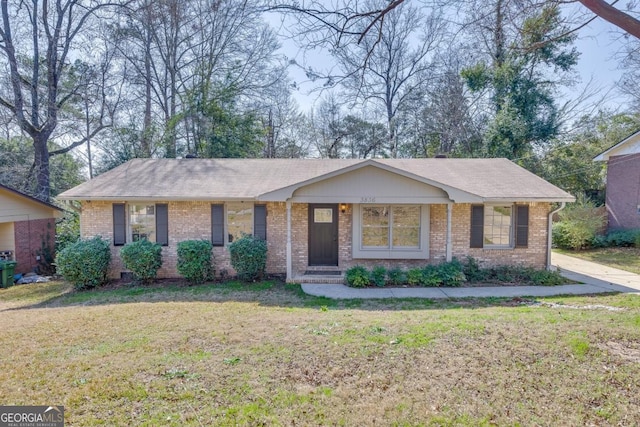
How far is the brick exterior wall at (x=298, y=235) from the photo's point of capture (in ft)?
31.6

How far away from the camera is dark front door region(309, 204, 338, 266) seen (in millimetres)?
10055

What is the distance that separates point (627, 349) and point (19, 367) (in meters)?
7.37

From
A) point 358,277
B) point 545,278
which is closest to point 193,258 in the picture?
point 358,277

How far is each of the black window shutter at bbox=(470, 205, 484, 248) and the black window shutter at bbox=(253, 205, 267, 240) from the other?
238 inches

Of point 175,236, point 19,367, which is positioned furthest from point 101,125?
point 19,367

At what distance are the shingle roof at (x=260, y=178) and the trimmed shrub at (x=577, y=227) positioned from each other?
5871 mm

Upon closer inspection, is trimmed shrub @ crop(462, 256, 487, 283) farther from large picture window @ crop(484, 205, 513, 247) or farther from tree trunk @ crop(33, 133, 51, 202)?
tree trunk @ crop(33, 133, 51, 202)

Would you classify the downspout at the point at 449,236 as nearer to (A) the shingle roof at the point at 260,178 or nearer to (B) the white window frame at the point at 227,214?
(A) the shingle roof at the point at 260,178

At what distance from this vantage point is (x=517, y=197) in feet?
30.4

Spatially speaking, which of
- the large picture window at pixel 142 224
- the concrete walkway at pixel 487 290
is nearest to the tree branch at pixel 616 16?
the concrete walkway at pixel 487 290

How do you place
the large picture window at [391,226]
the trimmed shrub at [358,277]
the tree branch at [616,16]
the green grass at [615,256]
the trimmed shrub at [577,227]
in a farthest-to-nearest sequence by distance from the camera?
the trimmed shrub at [577,227] → the green grass at [615,256] → the large picture window at [391,226] → the trimmed shrub at [358,277] → the tree branch at [616,16]

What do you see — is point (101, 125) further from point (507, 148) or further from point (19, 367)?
point (507, 148)

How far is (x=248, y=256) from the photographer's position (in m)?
9.08

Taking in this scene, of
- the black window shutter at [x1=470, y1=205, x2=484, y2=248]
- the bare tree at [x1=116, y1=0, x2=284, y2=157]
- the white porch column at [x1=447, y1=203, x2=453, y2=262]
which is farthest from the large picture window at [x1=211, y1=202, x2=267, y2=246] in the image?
the bare tree at [x1=116, y1=0, x2=284, y2=157]
